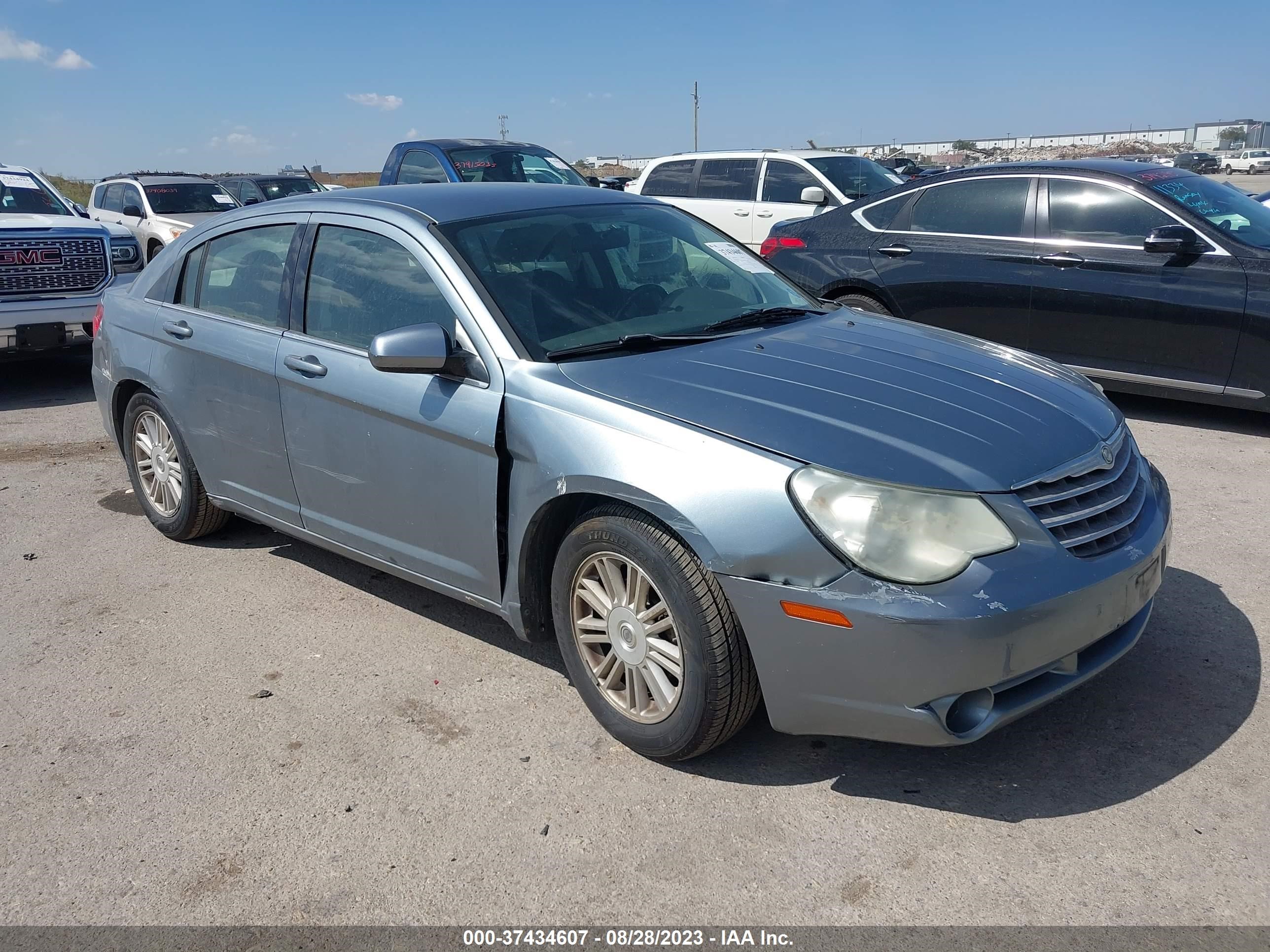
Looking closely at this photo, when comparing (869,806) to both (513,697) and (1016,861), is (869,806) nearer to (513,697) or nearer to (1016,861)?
(1016,861)

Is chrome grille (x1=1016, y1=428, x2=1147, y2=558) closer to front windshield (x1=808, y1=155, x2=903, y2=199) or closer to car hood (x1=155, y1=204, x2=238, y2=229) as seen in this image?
front windshield (x1=808, y1=155, x2=903, y2=199)

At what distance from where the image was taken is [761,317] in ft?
13.5

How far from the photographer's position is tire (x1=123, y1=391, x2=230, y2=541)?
5113mm

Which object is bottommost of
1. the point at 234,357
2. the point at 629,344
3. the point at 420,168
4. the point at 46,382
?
the point at 46,382

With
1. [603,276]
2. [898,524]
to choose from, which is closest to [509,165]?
[603,276]

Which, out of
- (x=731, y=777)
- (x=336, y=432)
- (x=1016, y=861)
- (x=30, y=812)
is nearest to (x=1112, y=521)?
(x=1016, y=861)

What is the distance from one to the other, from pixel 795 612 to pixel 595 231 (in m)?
1.94

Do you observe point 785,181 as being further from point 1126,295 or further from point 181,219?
point 181,219

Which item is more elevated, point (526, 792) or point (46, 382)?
point (526, 792)

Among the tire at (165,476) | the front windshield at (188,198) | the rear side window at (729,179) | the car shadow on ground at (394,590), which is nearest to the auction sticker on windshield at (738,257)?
the car shadow on ground at (394,590)

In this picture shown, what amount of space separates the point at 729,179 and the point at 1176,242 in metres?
7.18

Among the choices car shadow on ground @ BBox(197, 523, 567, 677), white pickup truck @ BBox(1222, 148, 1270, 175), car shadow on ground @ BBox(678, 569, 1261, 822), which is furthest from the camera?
white pickup truck @ BBox(1222, 148, 1270, 175)

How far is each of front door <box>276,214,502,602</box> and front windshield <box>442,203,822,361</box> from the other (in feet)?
0.67

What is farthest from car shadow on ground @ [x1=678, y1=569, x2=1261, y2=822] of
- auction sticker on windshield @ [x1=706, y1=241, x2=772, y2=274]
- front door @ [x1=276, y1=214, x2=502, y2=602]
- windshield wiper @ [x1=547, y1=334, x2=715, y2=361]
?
auction sticker on windshield @ [x1=706, y1=241, x2=772, y2=274]
